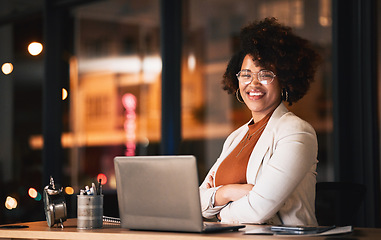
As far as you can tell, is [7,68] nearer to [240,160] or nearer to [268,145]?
[240,160]

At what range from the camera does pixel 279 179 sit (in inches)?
91.0

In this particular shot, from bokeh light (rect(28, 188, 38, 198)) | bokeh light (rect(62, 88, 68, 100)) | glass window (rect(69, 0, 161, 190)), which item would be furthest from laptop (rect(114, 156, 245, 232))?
glass window (rect(69, 0, 161, 190))

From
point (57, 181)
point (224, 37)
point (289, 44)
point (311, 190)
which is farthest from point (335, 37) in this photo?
point (224, 37)

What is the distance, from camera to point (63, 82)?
16.5ft

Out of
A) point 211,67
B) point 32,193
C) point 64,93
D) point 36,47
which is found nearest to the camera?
point 64,93

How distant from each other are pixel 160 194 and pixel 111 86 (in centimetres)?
617

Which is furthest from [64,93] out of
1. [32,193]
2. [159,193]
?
[159,193]

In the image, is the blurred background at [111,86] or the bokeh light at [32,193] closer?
the blurred background at [111,86]

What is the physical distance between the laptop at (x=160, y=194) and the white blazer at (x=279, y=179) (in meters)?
0.33

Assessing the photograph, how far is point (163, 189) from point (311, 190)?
841 mm

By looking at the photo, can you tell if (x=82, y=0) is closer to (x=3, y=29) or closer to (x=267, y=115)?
(x=3, y=29)

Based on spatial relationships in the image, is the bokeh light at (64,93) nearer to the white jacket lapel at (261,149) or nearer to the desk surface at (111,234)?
the desk surface at (111,234)

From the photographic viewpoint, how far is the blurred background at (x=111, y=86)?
196 inches

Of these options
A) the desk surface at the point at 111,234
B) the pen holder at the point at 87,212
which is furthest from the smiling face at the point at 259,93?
the pen holder at the point at 87,212
